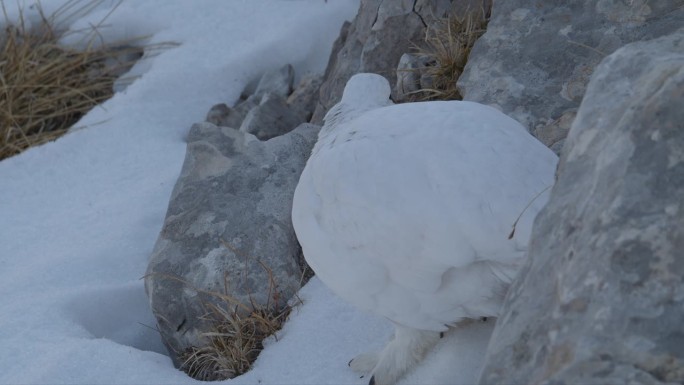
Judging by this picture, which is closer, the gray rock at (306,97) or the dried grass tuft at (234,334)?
the dried grass tuft at (234,334)

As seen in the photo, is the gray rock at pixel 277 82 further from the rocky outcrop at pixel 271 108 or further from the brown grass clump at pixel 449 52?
the brown grass clump at pixel 449 52

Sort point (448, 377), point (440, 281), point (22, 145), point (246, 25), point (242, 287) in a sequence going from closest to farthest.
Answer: point (440, 281)
point (448, 377)
point (242, 287)
point (22, 145)
point (246, 25)

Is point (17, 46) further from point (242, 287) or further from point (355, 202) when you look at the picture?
point (355, 202)

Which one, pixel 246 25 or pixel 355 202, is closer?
pixel 355 202

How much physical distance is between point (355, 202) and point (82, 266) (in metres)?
1.64

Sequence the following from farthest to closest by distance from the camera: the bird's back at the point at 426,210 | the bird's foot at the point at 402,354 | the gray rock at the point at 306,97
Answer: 1. the gray rock at the point at 306,97
2. the bird's foot at the point at 402,354
3. the bird's back at the point at 426,210

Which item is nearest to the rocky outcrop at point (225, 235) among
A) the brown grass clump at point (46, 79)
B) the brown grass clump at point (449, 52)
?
the brown grass clump at point (449, 52)

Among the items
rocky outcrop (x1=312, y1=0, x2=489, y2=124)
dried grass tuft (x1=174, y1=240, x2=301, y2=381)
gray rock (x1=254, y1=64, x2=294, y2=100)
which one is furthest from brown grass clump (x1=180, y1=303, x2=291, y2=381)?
gray rock (x1=254, y1=64, x2=294, y2=100)

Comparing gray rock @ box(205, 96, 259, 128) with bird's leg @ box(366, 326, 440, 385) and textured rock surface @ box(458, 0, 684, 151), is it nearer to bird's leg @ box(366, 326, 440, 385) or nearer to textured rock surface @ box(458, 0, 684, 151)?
textured rock surface @ box(458, 0, 684, 151)

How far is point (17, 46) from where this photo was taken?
4992mm

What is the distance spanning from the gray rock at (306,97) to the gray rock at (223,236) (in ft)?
2.65

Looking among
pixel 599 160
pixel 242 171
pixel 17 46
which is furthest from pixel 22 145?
pixel 599 160

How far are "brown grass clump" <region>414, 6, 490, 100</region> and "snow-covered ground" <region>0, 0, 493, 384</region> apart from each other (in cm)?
94

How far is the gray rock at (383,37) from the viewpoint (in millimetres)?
3840
